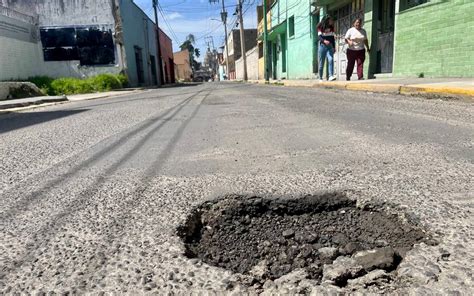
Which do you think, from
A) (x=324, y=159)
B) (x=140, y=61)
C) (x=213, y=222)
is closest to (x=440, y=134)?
(x=324, y=159)

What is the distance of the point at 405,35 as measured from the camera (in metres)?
9.89

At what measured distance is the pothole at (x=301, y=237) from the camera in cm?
128

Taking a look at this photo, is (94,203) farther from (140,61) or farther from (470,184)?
(140,61)

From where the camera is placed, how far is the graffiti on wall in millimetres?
20297

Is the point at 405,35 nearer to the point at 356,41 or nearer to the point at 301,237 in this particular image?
the point at 356,41

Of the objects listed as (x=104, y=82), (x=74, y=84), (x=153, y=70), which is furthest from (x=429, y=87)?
(x=153, y=70)

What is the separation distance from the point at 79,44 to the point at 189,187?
21.0 m

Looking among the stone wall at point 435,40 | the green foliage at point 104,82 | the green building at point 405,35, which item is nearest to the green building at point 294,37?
the green building at point 405,35

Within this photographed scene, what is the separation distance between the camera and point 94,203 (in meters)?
2.03

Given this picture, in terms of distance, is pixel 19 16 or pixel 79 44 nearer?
pixel 19 16

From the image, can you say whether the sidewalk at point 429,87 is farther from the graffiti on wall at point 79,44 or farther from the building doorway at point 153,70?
the building doorway at point 153,70

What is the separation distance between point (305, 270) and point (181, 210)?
779 millimetres

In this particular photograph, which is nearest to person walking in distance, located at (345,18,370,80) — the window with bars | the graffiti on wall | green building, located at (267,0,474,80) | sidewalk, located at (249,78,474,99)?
green building, located at (267,0,474,80)

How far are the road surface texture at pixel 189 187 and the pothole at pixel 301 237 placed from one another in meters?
0.06
